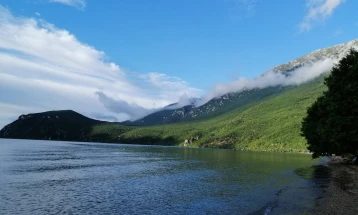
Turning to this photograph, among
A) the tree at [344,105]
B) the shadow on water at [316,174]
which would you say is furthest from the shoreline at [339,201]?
the tree at [344,105]

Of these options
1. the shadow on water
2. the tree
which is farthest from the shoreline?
the tree

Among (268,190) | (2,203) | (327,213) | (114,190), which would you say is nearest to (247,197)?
(268,190)

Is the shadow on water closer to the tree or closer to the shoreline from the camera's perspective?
the tree

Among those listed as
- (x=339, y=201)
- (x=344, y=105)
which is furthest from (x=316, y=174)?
(x=339, y=201)

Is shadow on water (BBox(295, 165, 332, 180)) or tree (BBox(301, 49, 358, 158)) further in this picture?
shadow on water (BBox(295, 165, 332, 180))

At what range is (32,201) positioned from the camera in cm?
3972

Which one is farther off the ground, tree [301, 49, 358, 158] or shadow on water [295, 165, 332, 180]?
tree [301, 49, 358, 158]

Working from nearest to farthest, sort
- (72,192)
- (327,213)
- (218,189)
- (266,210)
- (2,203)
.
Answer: (327,213) → (266,210) → (2,203) → (72,192) → (218,189)

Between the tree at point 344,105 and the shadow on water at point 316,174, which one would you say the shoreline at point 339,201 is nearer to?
the shadow on water at point 316,174

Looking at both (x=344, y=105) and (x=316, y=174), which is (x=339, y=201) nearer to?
(x=344, y=105)

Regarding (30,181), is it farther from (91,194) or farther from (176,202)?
(176,202)

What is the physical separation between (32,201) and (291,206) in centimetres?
3356

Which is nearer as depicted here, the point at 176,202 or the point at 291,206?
the point at 291,206


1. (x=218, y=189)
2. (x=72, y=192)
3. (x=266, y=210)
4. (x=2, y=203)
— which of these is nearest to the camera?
(x=266, y=210)
